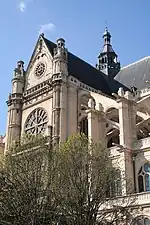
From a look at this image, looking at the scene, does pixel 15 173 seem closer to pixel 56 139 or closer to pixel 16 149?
pixel 16 149

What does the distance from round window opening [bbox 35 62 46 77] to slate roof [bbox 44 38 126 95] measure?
65.0 inches

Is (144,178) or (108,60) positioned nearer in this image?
(144,178)

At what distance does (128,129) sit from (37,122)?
10.7 m

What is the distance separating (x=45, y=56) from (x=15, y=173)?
759 inches

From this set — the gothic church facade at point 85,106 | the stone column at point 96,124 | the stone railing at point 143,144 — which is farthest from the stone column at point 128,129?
the stone column at point 96,124

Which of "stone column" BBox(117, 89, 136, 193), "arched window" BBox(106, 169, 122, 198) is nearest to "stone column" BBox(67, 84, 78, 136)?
"stone column" BBox(117, 89, 136, 193)

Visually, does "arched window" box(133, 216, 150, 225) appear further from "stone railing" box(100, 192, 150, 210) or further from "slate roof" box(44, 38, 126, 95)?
"slate roof" box(44, 38, 126, 95)

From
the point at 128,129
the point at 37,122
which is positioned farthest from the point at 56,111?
the point at 128,129

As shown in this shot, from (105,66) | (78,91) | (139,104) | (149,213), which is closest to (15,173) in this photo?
(149,213)

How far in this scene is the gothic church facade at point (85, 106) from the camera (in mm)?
25109

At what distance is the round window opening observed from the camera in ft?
120

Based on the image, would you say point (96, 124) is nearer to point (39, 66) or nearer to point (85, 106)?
point (85, 106)

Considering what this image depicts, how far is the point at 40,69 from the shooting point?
121 feet

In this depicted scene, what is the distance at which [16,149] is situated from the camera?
69.5ft
